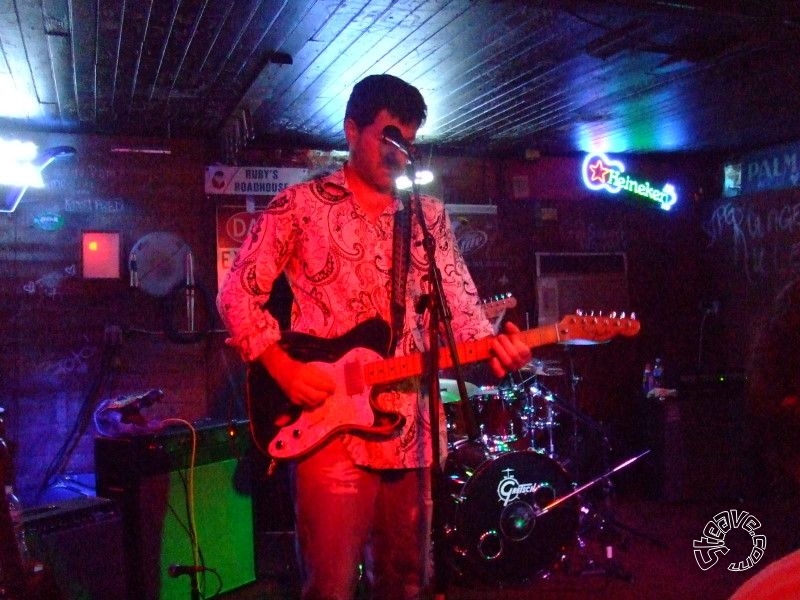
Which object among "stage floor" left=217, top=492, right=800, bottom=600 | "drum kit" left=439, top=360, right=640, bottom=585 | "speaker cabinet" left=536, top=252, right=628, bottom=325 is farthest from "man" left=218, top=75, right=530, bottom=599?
"speaker cabinet" left=536, top=252, right=628, bottom=325

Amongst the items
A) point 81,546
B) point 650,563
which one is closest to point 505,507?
point 650,563

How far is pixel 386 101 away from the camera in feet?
7.66

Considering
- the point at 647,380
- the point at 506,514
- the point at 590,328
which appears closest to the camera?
the point at 590,328

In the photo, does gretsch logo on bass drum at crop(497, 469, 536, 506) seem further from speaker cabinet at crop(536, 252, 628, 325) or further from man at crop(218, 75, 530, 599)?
speaker cabinet at crop(536, 252, 628, 325)

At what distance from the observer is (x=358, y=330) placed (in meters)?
2.31

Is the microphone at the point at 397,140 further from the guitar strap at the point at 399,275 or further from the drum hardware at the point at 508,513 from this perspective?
the drum hardware at the point at 508,513

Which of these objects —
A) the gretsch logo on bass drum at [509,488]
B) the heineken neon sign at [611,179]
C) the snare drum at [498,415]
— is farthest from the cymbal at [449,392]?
the heineken neon sign at [611,179]

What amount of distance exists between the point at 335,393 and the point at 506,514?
2.95 metres

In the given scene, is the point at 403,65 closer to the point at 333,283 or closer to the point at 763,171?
the point at 333,283

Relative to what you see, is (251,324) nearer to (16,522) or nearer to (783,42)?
(16,522)

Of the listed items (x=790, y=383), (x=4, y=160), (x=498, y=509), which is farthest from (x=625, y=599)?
(x=4, y=160)

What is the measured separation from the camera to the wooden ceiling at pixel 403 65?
4.03 metres

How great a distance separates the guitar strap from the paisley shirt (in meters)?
0.02

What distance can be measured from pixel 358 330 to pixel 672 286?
653 centimetres
